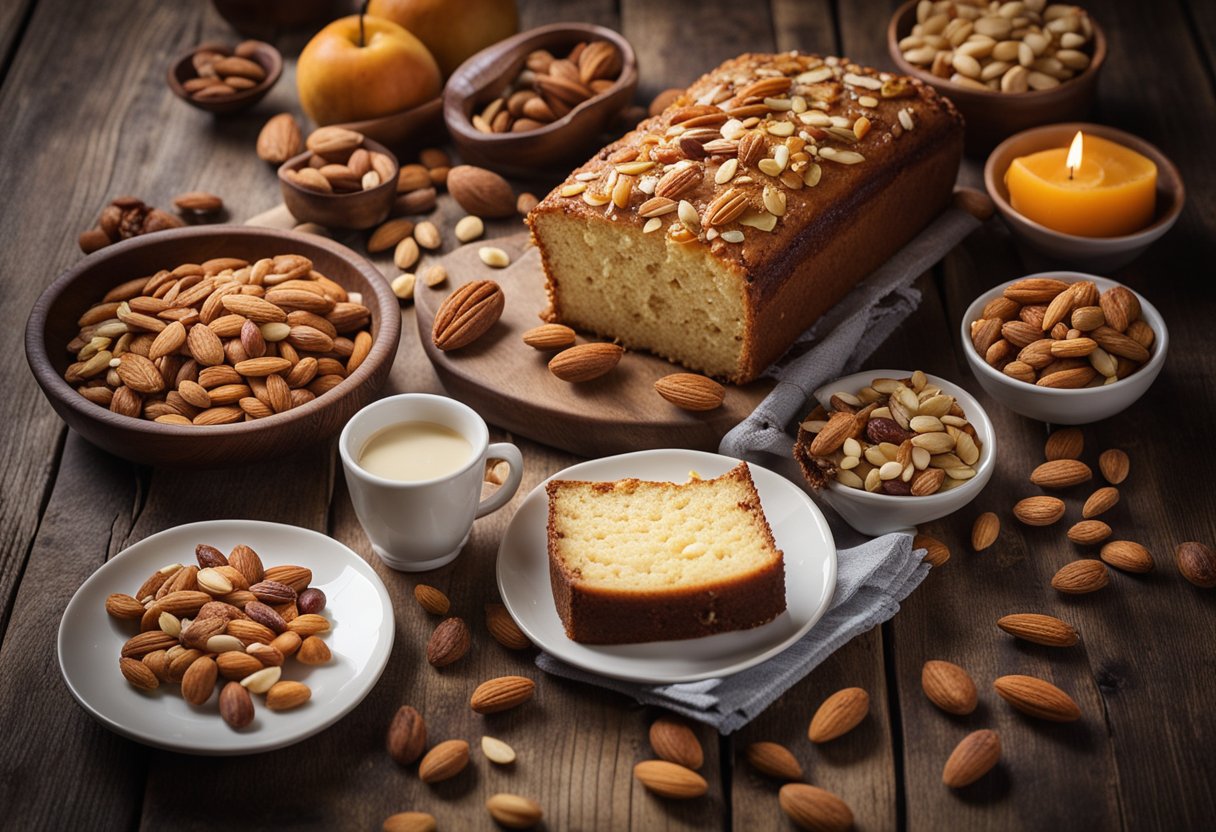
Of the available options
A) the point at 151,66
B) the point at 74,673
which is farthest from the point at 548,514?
the point at 151,66

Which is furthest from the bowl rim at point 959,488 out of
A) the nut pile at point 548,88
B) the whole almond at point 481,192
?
the nut pile at point 548,88

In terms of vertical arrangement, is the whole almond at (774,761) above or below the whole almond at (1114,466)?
above

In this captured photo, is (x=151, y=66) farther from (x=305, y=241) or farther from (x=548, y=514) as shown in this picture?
(x=548, y=514)

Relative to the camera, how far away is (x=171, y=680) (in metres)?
1.87

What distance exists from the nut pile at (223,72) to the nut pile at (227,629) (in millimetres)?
1641

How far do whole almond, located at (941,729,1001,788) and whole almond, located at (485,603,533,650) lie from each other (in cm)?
69

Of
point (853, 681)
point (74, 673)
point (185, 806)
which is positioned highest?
point (74, 673)

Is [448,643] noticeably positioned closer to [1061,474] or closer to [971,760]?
[971,760]

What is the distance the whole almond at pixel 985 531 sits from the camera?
85.6 inches

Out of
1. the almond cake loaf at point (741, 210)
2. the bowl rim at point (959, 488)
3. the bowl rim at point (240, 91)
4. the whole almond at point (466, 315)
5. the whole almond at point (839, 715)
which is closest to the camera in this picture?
the whole almond at point (839, 715)

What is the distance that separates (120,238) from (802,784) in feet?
6.52

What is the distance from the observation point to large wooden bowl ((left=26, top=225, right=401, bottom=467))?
2.18 m

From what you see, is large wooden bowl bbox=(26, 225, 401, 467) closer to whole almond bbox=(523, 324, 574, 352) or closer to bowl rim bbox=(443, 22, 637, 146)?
whole almond bbox=(523, 324, 574, 352)

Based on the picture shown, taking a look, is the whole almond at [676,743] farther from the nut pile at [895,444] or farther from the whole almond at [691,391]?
the whole almond at [691,391]
